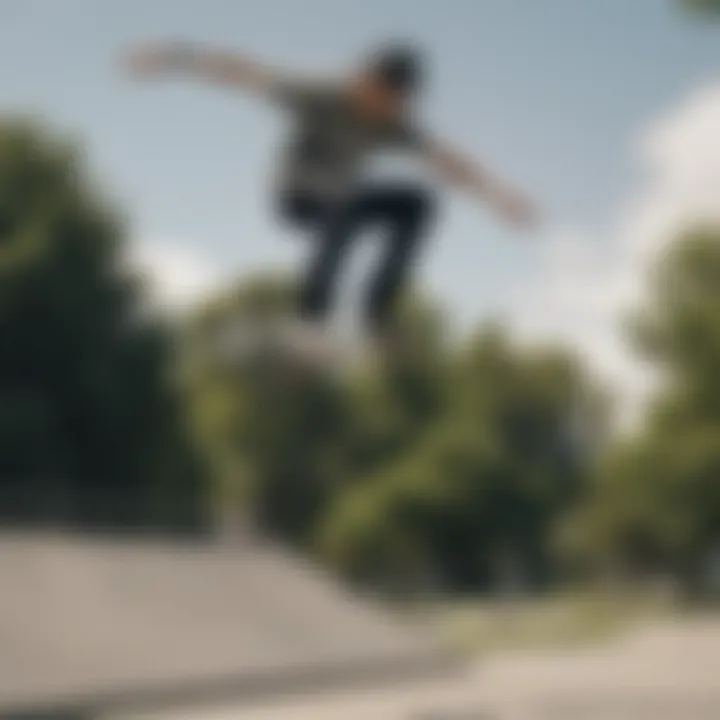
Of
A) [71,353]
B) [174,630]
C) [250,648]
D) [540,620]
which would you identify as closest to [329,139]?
[174,630]

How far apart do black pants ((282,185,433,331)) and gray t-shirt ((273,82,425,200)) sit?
0.11 metres

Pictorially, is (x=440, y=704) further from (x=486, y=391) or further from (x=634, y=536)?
(x=634, y=536)

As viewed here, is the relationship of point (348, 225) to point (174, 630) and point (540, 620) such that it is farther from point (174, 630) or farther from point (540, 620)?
point (540, 620)

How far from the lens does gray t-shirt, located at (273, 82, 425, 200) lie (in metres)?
7.97

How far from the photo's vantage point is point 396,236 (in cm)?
838

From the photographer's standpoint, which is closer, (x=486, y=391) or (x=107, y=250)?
(x=486, y=391)

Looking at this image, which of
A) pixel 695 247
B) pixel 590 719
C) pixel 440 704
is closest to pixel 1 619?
pixel 440 704

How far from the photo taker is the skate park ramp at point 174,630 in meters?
9.38

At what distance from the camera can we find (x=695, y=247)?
16.2 m

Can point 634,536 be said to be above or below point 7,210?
below

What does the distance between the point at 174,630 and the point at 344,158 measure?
4680mm

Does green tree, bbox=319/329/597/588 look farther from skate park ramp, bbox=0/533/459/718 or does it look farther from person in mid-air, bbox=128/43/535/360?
person in mid-air, bbox=128/43/535/360

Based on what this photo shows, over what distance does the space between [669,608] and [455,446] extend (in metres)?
3.85

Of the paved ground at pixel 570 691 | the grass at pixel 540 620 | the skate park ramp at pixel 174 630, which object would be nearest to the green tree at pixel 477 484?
the grass at pixel 540 620
